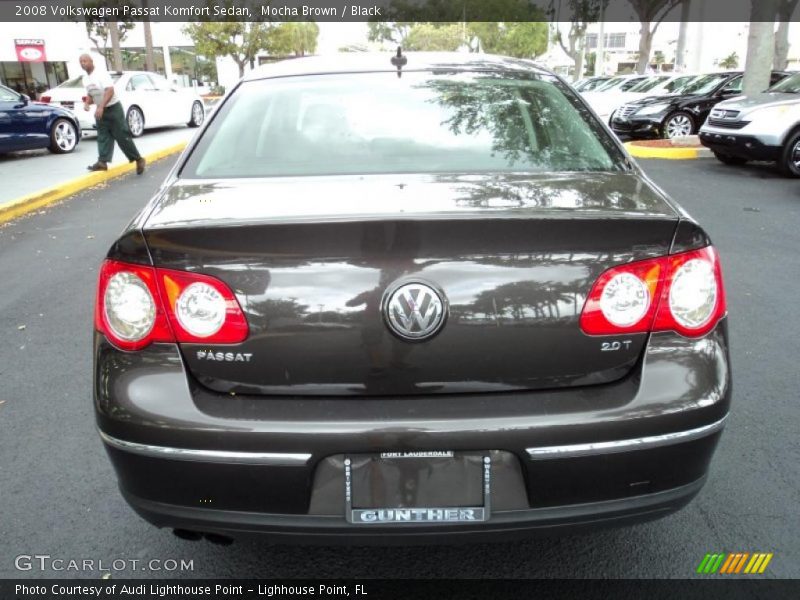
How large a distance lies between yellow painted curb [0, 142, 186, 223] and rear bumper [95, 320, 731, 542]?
6901 mm

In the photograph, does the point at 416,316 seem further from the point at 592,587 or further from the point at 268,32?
the point at 268,32

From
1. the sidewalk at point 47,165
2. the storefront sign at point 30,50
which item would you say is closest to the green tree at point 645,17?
the sidewalk at point 47,165

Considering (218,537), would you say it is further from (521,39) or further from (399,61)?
(521,39)

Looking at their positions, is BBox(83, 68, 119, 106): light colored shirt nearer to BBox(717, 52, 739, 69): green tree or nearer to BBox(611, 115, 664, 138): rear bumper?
BBox(611, 115, 664, 138): rear bumper

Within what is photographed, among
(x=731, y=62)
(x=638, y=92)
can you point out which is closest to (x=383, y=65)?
(x=638, y=92)

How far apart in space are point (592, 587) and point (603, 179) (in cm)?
126

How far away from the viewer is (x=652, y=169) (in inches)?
416

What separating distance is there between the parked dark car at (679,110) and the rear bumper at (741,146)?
11.0ft

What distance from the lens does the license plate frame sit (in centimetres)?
169

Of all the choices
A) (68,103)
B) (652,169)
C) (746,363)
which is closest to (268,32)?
(68,103)

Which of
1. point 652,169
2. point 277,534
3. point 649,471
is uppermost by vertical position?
point 649,471

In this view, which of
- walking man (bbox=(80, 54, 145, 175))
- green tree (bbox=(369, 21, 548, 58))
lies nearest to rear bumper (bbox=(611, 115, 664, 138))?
walking man (bbox=(80, 54, 145, 175))

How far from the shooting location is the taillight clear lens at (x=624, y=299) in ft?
5.66

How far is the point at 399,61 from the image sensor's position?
294 centimetres
